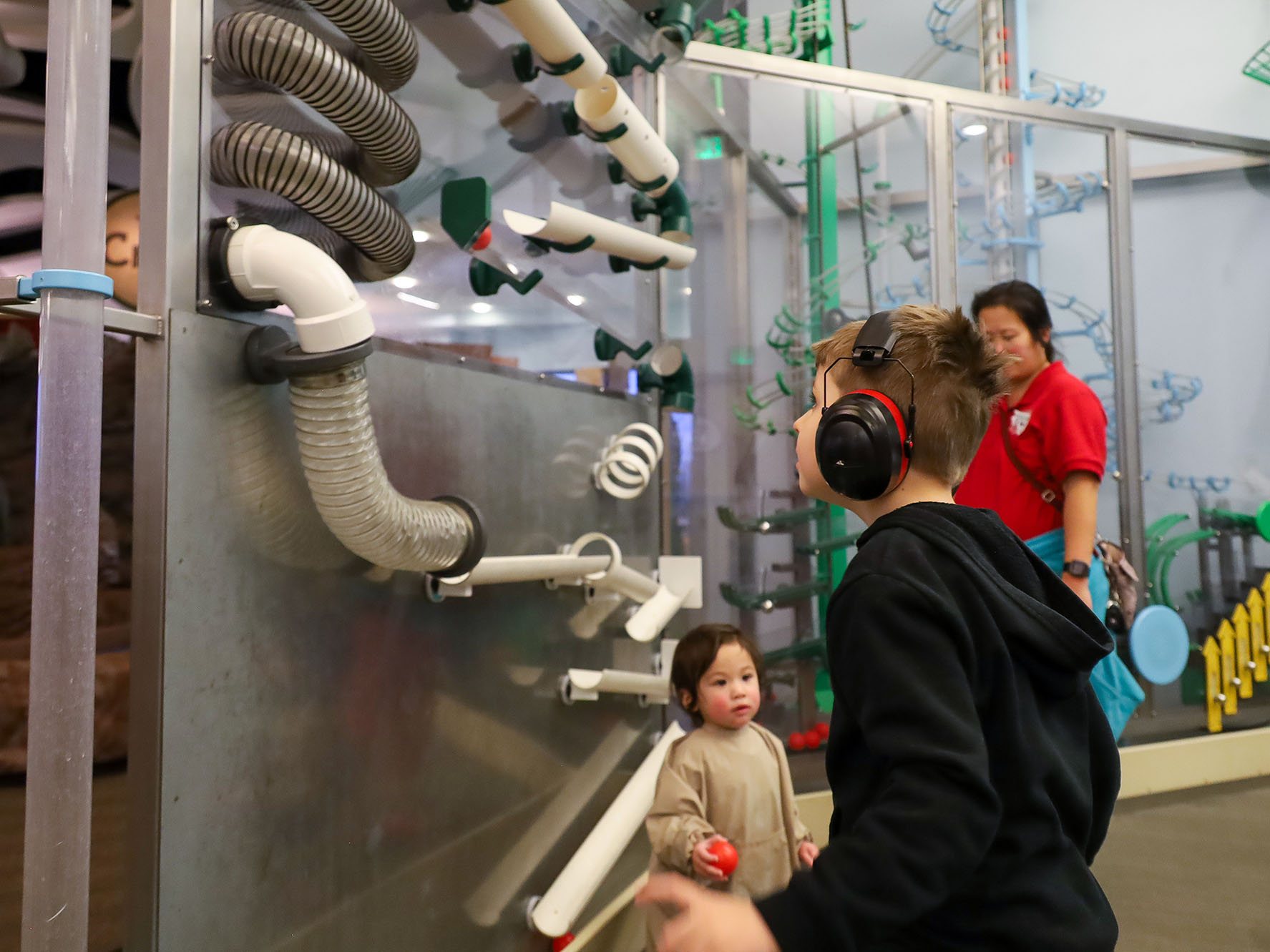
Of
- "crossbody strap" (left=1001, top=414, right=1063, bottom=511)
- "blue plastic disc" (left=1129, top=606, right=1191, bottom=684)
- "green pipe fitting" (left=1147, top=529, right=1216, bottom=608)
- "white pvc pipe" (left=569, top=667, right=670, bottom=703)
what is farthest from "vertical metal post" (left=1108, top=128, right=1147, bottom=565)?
"white pvc pipe" (left=569, top=667, right=670, bottom=703)

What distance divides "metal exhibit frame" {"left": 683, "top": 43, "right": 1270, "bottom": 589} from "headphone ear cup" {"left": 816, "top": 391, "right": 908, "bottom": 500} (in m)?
2.33

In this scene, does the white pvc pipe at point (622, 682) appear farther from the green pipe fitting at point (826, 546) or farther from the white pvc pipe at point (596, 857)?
the green pipe fitting at point (826, 546)

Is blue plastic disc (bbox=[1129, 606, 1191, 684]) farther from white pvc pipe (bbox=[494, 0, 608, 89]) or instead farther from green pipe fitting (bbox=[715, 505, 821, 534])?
white pvc pipe (bbox=[494, 0, 608, 89])

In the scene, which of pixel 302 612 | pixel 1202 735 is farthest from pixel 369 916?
pixel 1202 735

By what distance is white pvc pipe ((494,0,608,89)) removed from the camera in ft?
5.67

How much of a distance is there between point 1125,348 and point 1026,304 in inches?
72.9

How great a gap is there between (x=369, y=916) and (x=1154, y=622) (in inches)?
124

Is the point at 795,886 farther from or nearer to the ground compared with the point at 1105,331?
nearer to the ground

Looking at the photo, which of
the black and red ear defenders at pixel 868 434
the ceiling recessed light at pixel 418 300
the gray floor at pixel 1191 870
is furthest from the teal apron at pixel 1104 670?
the ceiling recessed light at pixel 418 300

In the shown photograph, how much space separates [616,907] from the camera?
7.20ft

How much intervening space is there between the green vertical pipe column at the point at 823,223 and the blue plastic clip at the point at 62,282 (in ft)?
7.64

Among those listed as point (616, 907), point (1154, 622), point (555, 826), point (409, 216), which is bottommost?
point (616, 907)

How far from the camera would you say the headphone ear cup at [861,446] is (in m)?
0.89

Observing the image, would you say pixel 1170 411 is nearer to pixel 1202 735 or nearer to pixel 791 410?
pixel 1202 735
